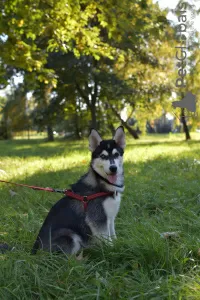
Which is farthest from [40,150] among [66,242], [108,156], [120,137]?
[66,242]

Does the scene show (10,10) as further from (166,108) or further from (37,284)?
(166,108)

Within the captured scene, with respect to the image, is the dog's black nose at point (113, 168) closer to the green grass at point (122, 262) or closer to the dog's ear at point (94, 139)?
the dog's ear at point (94, 139)

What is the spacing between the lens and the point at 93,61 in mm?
22031

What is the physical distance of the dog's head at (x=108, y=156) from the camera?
4047 millimetres

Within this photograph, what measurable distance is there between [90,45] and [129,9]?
2.84 m

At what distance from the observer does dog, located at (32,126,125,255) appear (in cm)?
355

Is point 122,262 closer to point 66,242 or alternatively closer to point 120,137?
point 66,242

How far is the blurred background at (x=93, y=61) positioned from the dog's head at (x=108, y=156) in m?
4.04

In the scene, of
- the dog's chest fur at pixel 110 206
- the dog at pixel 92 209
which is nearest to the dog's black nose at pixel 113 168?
the dog at pixel 92 209

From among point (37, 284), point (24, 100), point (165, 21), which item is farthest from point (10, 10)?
point (24, 100)

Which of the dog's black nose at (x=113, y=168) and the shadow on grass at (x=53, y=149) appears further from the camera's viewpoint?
the shadow on grass at (x=53, y=149)

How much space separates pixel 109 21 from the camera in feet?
28.8

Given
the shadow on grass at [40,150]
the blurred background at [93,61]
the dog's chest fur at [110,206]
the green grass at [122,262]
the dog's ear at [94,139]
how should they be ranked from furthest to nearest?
the shadow on grass at [40,150] < the blurred background at [93,61] < the dog's ear at [94,139] < the dog's chest fur at [110,206] < the green grass at [122,262]

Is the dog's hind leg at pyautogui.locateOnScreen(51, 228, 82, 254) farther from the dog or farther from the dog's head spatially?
the dog's head
